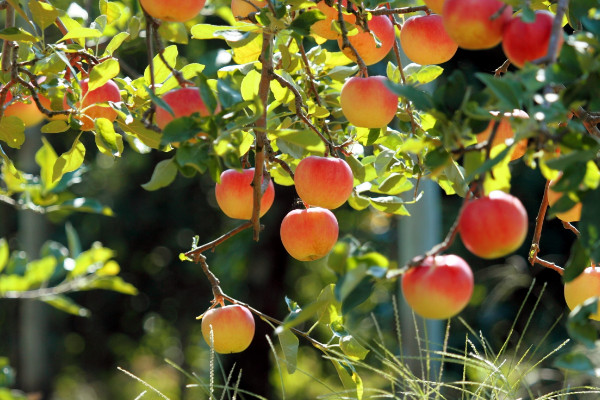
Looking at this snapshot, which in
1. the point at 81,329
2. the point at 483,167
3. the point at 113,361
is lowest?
the point at 113,361

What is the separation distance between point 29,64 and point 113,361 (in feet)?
12.6

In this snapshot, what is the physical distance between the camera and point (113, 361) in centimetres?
442

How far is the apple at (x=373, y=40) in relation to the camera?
2.71 ft

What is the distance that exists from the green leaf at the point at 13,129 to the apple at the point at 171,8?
0.32 meters

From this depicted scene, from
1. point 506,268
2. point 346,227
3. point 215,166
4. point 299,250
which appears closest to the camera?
point 215,166

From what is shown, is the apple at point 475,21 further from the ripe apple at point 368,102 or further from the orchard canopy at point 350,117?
the ripe apple at point 368,102

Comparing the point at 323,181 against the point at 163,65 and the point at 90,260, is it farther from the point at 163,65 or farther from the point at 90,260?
the point at 90,260

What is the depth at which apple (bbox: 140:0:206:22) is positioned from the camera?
630 mm

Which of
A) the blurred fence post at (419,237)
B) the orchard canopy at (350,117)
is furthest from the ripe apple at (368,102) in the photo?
the blurred fence post at (419,237)

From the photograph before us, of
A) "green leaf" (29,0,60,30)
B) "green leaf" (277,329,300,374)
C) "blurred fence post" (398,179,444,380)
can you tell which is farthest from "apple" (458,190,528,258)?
"blurred fence post" (398,179,444,380)

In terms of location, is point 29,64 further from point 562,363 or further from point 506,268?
point 506,268

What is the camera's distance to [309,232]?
31.9 inches

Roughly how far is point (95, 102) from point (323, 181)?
0.26 metres

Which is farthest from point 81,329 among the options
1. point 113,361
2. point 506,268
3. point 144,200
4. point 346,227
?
point 506,268
